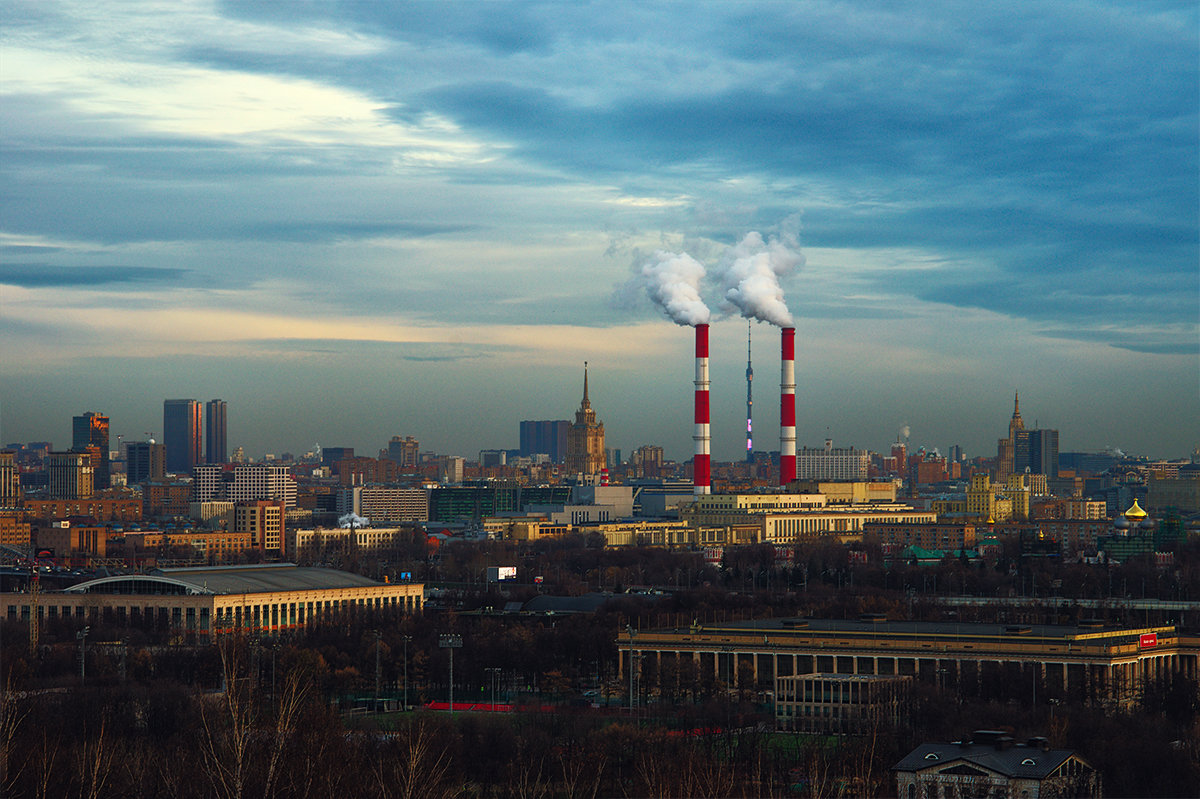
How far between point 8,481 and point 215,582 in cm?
9827

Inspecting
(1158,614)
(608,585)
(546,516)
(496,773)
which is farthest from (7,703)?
(546,516)

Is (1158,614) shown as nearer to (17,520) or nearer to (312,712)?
(312,712)

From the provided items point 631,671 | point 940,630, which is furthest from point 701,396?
point 631,671

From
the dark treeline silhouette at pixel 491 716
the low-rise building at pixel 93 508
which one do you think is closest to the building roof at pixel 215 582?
the dark treeline silhouette at pixel 491 716

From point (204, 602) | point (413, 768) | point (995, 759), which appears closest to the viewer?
point (413, 768)

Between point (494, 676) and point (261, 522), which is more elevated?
point (261, 522)

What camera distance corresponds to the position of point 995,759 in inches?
1380

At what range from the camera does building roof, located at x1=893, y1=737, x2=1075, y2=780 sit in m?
34.6

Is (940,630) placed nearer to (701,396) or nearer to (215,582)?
(215,582)

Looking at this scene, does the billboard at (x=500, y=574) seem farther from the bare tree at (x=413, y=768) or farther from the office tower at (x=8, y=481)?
the office tower at (x=8, y=481)

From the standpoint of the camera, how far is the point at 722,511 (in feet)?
461

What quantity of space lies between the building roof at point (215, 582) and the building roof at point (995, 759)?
39285 mm

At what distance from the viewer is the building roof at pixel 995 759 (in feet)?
113

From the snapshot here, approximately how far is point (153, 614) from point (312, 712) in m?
39.9
